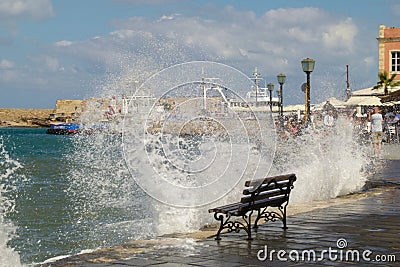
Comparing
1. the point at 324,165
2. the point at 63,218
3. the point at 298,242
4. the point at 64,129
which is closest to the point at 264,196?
the point at 298,242

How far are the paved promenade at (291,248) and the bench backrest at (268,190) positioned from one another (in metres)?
0.41

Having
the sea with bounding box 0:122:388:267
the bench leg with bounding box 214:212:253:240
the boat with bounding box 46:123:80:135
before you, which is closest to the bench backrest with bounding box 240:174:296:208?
the bench leg with bounding box 214:212:253:240

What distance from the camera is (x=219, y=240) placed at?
9.25 meters

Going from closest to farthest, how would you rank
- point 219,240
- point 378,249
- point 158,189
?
point 378,249 < point 219,240 < point 158,189

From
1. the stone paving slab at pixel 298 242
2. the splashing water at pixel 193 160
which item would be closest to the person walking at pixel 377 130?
the splashing water at pixel 193 160

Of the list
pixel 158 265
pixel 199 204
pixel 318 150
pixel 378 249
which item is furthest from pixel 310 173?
pixel 158 265

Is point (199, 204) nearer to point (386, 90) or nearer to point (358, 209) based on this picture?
point (358, 209)

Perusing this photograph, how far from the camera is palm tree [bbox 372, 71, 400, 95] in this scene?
52688 millimetres

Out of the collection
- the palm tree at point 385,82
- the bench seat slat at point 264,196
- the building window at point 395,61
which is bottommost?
the bench seat slat at point 264,196

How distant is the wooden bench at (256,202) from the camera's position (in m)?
9.30

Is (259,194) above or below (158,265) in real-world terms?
above

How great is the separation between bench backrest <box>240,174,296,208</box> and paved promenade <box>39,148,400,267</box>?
41 centimetres

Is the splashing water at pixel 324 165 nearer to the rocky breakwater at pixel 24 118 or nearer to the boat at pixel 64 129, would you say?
the boat at pixel 64 129

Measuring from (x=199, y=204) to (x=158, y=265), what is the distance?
4.78 m
